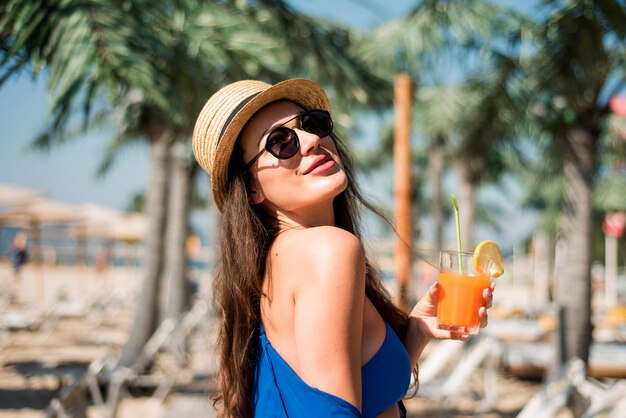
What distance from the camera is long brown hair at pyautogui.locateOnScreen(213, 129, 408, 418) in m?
1.37

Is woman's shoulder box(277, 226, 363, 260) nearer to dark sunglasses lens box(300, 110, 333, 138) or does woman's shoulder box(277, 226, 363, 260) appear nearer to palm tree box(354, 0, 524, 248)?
dark sunglasses lens box(300, 110, 333, 138)

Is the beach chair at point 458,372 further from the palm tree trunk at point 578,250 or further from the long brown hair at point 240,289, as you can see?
the long brown hair at point 240,289

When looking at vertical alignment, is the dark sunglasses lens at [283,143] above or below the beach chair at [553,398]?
above

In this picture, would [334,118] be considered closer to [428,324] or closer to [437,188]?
[428,324]

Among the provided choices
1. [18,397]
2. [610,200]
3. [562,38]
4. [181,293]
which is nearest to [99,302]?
[181,293]

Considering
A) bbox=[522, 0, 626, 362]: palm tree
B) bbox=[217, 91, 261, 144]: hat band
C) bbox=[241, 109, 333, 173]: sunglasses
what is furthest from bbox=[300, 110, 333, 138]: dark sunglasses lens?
bbox=[522, 0, 626, 362]: palm tree

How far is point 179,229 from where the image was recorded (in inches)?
345

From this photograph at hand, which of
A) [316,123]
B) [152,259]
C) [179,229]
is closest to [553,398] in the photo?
[316,123]

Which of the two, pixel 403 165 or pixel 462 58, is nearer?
pixel 403 165

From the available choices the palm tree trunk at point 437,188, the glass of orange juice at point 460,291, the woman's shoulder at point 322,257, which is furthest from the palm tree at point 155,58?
the palm tree trunk at point 437,188

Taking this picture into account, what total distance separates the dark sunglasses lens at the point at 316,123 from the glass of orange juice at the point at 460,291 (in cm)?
40

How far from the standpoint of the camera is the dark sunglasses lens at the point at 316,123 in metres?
1.45

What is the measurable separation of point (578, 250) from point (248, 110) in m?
5.15

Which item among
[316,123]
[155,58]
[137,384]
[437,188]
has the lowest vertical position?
[137,384]
